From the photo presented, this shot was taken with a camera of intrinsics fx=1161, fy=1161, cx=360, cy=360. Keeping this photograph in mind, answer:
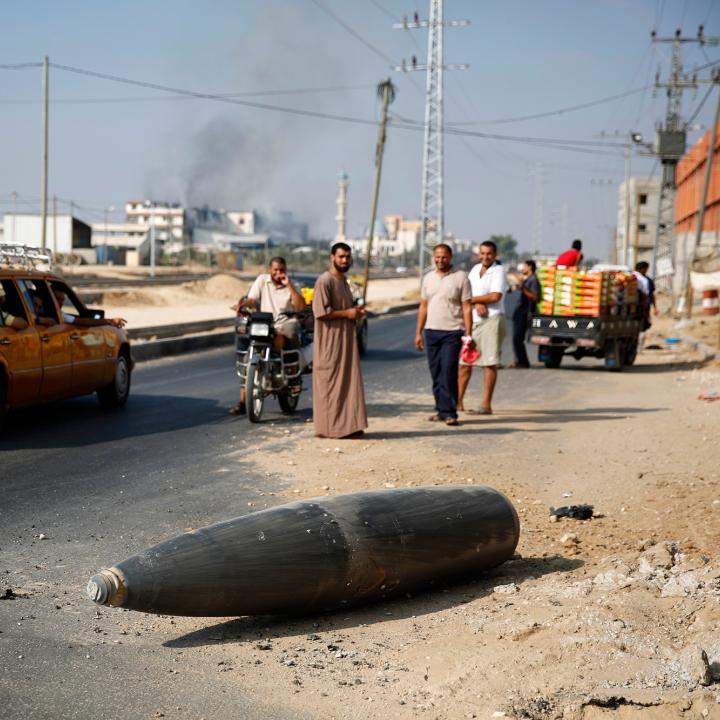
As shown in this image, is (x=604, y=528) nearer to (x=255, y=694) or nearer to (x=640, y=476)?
(x=640, y=476)

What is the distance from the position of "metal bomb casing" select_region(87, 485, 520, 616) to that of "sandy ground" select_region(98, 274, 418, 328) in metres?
25.6

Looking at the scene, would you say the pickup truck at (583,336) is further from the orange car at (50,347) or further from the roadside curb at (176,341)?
the orange car at (50,347)

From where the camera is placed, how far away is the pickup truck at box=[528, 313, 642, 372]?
64.7 ft

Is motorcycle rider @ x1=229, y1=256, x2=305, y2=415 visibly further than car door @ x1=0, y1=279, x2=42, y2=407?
Yes

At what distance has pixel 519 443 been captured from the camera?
11180 mm

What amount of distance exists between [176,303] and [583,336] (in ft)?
93.3

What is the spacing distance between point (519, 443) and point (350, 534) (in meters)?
5.73

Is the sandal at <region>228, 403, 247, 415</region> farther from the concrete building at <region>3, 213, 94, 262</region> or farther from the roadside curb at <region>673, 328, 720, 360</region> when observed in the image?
the concrete building at <region>3, 213, 94, 262</region>

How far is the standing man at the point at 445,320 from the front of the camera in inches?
471

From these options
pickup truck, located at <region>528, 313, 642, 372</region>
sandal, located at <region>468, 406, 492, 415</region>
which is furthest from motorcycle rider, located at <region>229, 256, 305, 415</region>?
pickup truck, located at <region>528, 313, 642, 372</region>

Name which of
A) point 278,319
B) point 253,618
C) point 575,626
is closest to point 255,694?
point 253,618

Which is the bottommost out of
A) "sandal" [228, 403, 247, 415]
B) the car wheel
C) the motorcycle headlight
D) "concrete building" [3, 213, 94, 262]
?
"sandal" [228, 403, 247, 415]

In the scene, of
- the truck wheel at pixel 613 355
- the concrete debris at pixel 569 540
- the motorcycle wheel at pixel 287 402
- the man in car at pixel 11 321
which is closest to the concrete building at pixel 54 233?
the truck wheel at pixel 613 355

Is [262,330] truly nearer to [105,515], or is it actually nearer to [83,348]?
[83,348]
